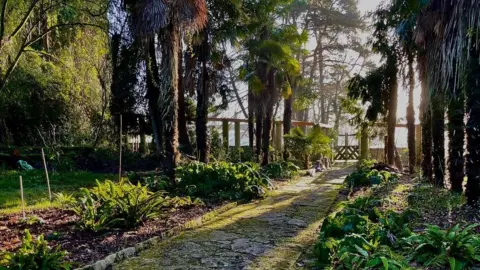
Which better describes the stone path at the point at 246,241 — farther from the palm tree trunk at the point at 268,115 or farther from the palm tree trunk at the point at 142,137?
the palm tree trunk at the point at 142,137

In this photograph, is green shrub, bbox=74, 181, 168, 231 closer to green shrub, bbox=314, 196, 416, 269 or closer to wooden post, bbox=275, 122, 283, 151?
green shrub, bbox=314, 196, 416, 269

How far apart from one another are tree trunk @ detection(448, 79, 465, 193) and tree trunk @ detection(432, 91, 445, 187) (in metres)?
0.85

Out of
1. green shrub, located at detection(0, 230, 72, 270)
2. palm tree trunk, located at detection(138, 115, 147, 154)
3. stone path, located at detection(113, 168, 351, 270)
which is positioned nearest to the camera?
green shrub, located at detection(0, 230, 72, 270)

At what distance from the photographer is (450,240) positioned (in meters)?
2.88

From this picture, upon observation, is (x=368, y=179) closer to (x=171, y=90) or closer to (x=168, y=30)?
(x=171, y=90)

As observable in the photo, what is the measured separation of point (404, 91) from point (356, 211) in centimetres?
765

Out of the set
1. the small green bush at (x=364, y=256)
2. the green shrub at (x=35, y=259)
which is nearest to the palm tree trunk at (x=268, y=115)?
the small green bush at (x=364, y=256)

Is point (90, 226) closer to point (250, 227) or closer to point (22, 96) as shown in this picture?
point (250, 227)

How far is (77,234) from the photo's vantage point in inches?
164

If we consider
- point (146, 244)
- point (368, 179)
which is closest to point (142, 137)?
point (368, 179)

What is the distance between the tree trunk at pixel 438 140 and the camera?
22.8ft

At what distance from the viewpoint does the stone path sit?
140 inches

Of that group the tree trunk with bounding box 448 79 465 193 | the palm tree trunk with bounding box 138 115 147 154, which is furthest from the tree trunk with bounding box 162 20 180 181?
the palm tree trunk with bounding box 138 115 147 154

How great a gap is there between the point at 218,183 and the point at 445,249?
177 inches
